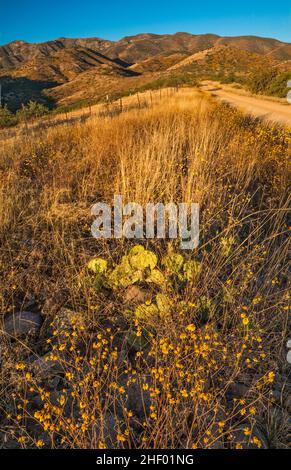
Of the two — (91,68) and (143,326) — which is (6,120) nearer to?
(143,326)

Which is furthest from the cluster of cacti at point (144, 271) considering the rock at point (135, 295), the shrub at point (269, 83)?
the shrub at point (269, 83)

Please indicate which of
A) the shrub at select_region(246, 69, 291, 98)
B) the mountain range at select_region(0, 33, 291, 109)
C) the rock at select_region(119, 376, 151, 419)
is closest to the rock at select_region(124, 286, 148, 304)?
the rock at select_region(119, 376, 151, 419)

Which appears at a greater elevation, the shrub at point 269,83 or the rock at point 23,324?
the shrub at point 269,83

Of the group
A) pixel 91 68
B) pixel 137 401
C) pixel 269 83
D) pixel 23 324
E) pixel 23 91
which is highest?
pixel 91 68

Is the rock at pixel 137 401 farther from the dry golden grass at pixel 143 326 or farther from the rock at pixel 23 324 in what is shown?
the rock at pixel 23 324

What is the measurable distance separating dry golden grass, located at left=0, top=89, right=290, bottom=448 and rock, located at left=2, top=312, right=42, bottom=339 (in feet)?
0.27

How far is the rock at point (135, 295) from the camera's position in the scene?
2.81 metres

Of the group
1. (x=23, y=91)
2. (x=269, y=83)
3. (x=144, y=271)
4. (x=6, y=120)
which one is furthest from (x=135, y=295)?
(x=23, y=91)

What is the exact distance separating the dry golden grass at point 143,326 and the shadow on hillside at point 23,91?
1726 inches

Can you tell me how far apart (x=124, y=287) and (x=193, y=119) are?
20.2ft

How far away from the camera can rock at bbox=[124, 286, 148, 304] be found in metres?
2.81

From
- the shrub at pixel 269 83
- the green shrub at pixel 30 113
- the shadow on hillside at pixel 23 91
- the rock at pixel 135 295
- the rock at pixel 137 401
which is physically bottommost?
the rock at pixel 137 401

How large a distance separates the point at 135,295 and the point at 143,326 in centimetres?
42

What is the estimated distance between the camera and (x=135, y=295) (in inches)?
112
